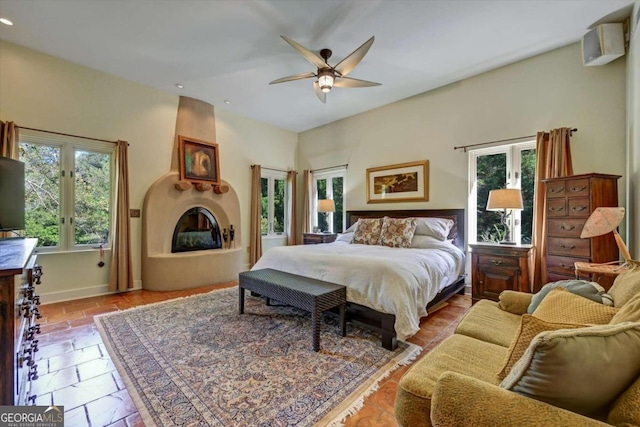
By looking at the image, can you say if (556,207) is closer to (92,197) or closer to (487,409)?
(487,409)

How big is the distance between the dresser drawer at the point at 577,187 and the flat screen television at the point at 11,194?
4.86 meters

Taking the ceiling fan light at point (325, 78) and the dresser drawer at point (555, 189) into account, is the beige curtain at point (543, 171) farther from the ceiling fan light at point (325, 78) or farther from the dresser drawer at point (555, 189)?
the ceiling fan light at point (325, 78)

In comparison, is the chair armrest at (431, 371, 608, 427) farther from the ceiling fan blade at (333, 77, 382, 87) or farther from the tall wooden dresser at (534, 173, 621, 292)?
the ceiling fan blade at (333, 77, 382, 87)

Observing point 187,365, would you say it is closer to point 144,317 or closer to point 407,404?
point 144,317

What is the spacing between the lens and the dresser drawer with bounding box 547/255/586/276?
9.12ft

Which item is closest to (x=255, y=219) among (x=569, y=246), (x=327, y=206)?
(x=327, y=206)

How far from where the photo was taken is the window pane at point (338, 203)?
587 centimetres

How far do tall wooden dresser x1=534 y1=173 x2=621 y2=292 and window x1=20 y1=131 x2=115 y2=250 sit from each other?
5686 millimetres

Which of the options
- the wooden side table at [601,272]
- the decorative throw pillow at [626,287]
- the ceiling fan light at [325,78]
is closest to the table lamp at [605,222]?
the wooden side table at [601,272]

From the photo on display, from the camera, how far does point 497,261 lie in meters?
3.35

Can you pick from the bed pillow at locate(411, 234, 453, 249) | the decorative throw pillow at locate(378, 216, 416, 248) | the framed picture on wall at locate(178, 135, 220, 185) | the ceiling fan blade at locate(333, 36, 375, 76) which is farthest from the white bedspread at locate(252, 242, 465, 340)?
the framed picture on wall at locate(178, 135, 220, 185)

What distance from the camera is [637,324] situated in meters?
0.84

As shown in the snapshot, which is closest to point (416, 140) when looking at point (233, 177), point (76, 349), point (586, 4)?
point (586, 4)

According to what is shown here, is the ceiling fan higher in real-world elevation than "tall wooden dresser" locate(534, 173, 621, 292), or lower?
higher
